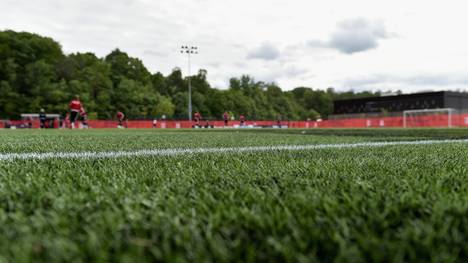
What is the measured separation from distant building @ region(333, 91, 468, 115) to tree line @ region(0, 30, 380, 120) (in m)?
19.1

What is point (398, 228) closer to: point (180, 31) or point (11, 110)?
point (180, 31)

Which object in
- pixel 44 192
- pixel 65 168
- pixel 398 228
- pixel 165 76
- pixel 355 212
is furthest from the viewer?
pixel 165 76

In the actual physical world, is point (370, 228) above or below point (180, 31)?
below

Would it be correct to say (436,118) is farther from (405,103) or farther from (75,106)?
(405,103)

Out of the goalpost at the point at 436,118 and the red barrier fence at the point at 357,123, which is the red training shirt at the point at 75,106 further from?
the goalpost at the point at 436,118

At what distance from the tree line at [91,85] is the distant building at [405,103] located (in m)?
19.1

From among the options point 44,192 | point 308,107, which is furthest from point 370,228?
point 308,107

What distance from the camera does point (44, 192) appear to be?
135cm

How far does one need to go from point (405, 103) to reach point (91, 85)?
159ft

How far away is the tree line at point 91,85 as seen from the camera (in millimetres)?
45000

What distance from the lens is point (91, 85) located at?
52.5 m

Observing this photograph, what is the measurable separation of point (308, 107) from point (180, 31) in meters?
70.4

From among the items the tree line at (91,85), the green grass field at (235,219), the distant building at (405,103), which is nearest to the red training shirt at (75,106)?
the green grass field at (235,219)

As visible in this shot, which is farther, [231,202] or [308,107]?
[308,107]
